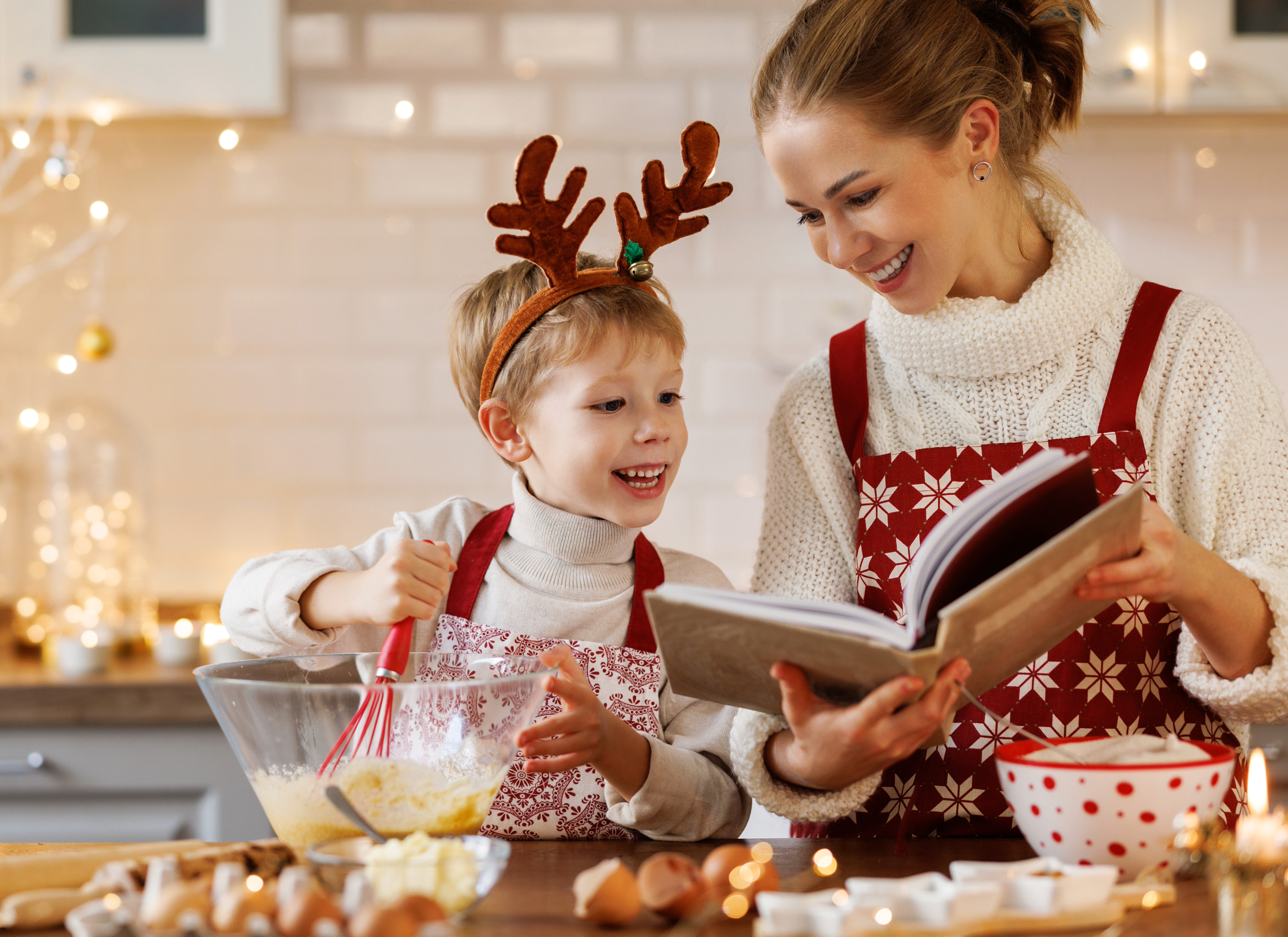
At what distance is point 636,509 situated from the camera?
131 cm

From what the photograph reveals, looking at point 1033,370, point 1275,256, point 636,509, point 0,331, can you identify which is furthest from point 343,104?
point 1275,256

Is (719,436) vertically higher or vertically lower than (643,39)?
lower

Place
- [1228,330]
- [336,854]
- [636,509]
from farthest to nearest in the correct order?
[636,509]
[1228,330]
[336,854]

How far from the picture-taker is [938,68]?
1.23 m

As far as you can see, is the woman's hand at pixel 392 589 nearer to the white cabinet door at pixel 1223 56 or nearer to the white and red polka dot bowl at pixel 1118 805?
the white and red polka dot bowl at pixel 1118 805

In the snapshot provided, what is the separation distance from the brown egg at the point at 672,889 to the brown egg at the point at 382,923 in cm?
15

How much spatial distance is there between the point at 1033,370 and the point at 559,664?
1.92 ft

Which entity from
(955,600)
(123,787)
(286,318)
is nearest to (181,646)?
(123,787)

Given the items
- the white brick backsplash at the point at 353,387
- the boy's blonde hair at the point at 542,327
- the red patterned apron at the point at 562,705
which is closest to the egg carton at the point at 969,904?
the red patterned apron at the point at 562,705

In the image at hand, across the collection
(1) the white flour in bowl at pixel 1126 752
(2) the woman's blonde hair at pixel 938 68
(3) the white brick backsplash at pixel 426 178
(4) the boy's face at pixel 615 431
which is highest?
(3) the white brick backsplash at pixel 426 178

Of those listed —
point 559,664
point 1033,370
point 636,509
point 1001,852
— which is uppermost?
point 1033,370

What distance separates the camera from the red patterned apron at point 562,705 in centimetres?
125

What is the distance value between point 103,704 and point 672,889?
1396 millimetres

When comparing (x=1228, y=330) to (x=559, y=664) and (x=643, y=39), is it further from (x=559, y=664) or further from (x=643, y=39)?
(x=643, y=39)
